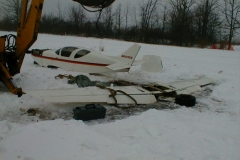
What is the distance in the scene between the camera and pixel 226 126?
5094 mm

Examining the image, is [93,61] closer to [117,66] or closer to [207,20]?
[117,66]

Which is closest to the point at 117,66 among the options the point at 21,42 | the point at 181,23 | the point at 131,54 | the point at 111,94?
the point at 131,54

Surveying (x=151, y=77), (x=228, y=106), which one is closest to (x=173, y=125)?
(x=228, y=106)

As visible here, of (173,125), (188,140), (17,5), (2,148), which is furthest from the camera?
(17,5)

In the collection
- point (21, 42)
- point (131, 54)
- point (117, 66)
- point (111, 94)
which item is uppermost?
point (21, 42)

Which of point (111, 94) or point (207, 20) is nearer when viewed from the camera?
point (111, 94)

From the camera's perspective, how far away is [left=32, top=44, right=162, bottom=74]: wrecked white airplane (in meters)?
9.59

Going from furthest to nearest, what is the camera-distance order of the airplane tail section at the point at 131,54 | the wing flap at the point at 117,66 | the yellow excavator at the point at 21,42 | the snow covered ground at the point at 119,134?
the airplane tail section at the point at 131,54 → the wing flap at the point at 117,66 → the yellow excavator at the point at 21,42 → the snow covered ground at the point at 119,134

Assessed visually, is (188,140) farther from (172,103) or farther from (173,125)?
(172,103)

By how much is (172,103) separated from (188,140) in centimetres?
271

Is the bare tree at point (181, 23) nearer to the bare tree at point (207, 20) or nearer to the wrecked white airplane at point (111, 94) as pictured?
the bare tree at point (207, 20)

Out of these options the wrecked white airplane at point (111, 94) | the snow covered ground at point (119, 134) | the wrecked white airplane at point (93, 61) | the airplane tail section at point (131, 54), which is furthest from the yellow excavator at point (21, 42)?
the airplane tail section at point (131, 54)

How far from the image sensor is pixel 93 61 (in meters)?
9.76

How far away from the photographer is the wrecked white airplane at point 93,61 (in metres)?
9.59
